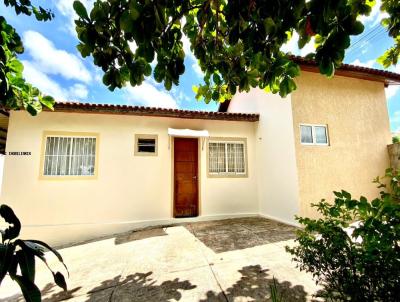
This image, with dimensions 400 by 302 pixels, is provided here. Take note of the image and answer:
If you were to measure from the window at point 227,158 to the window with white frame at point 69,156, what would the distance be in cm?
470

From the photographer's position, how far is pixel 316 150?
283 inches

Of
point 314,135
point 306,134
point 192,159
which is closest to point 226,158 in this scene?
point 192,159

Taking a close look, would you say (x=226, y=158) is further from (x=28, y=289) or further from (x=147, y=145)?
(x=28, y=289)

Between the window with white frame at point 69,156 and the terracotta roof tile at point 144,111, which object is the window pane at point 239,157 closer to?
the terracotta roof tile at point 144,111

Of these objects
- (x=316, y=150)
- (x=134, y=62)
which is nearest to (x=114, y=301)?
(x=134, y=62)

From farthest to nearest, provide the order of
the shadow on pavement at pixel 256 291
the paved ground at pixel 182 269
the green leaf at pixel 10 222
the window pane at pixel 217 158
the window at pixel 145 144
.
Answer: the window pane at pixel 217 158 < the window at pixel 145 144 < the paved ground at pixel 182 269 < the shadow on pavement at pixel 256 291 < the green leaf at pixel 10 222

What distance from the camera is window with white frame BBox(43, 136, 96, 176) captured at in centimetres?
723

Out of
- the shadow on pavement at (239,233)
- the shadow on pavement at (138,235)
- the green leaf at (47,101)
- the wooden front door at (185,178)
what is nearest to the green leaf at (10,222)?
→ the green leaf at (47,101)

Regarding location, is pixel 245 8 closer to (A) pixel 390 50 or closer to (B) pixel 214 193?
(A) pixel 390 50

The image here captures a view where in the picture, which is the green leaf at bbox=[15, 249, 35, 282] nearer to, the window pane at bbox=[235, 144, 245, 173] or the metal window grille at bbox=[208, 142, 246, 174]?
the metal window grille at bbox=[208, 142, 246, 174]

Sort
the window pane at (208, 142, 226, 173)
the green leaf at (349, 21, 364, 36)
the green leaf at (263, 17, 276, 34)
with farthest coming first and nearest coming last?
the window pane at (208, 142, 226, 173) → the green leaf at (263, 17, 276, 34) → the green leaf at (349, 21, 364, 36)

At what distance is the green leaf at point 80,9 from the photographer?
156 cm

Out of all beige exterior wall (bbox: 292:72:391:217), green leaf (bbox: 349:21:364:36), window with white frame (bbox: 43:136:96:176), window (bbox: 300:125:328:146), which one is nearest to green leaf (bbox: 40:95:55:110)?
green leaf (bbox: 349:21:364:36)

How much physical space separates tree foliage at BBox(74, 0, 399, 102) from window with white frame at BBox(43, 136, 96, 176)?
6.25 m
